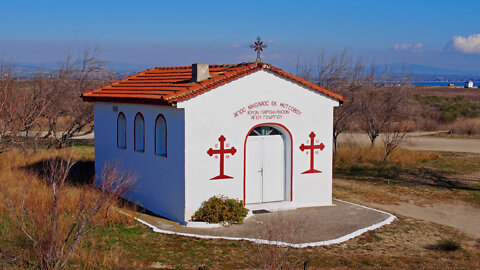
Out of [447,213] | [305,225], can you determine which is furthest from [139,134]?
[447,213]

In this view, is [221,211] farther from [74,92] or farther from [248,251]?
[74,92]

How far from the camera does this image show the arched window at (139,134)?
50.5 feet

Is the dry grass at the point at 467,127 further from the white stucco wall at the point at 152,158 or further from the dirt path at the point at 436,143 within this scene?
the white stucco wall at the point at 152,158

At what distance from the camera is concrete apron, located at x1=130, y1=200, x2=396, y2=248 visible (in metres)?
12.0

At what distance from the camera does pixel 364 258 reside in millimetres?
10812

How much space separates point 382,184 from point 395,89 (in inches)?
307

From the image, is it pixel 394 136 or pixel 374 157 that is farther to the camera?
pixel 374 157

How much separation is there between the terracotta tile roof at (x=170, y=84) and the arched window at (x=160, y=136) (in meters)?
0.62

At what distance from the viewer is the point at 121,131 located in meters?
16.6

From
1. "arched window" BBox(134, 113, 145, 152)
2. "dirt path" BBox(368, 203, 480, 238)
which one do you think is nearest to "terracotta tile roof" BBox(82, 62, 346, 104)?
"arched window" BBox(134, 113, 145, 152)

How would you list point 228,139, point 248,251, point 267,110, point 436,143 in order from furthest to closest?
point 436,143 → point 267,110 → point 228,139 → point 248,251

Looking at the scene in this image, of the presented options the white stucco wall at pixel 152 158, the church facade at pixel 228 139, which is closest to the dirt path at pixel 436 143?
the church facade at pixel 228 139

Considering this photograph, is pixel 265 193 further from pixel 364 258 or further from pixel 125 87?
pixel 125 87

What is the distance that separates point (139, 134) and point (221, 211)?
3.76 meters
